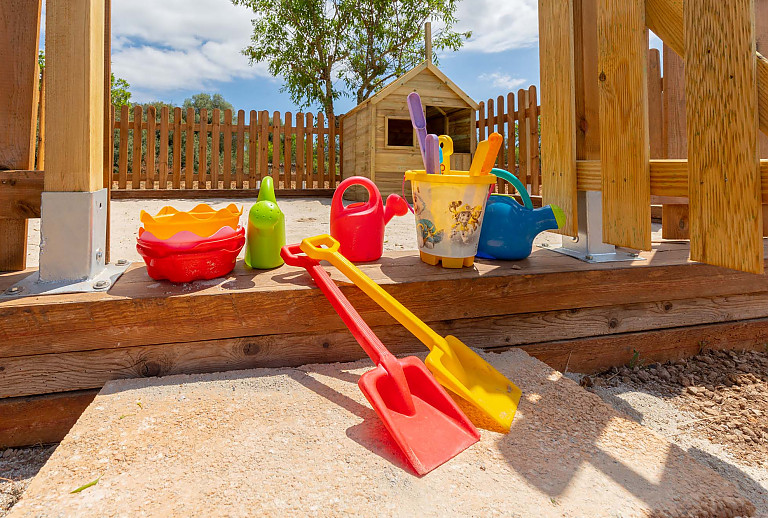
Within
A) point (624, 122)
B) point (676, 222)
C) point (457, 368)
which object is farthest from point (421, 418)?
point (676, 222)

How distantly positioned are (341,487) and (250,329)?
2.16 feet

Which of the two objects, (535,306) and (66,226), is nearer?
(66,226)

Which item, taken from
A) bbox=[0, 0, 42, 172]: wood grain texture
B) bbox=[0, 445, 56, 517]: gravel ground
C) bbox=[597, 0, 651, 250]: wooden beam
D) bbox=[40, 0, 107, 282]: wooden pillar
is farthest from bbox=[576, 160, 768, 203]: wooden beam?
bbox=[0, 0, 42, 172]: wood grain texture

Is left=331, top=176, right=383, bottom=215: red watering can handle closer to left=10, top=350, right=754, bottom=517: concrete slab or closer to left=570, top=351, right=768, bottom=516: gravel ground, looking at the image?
left=10, top=350, right=754, bottom=517: concrete slab

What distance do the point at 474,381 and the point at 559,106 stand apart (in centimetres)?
133

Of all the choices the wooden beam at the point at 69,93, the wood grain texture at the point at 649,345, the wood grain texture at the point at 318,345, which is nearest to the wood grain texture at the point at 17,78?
the wooden beam at the point at 69,93

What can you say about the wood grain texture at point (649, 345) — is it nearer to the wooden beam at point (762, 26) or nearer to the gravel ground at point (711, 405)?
the gravel ground at point (711, 405)

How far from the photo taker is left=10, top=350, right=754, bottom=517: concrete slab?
0.86 metres

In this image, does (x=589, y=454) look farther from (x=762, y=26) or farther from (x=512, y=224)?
(x=762, y=26)

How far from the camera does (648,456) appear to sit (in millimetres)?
1070

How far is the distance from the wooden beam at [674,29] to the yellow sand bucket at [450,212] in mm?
680

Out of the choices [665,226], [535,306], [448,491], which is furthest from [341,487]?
[665,226]

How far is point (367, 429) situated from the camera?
1.09m

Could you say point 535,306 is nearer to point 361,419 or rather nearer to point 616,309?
point 616,309
